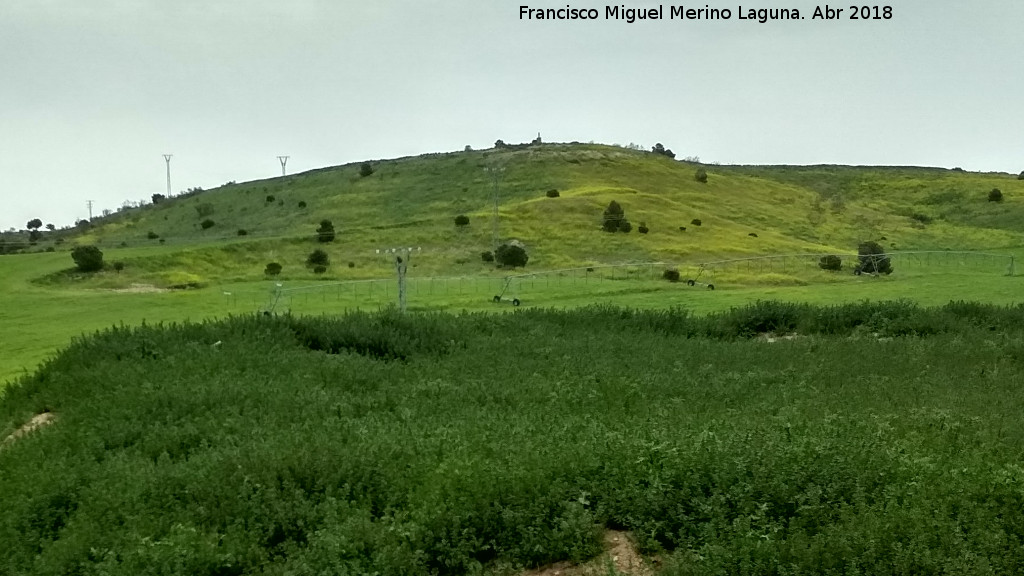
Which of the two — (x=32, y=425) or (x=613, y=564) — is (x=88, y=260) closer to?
(x=32, y=425)

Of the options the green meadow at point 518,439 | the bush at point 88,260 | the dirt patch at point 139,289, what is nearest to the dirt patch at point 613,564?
the green meadow at point 518,439

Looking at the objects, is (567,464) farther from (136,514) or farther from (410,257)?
(410,257)

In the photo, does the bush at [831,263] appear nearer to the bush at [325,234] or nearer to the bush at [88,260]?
the bush at [325,234]

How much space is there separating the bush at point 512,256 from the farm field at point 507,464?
2986cm

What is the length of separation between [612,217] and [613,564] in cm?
5138

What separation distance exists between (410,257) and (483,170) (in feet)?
114

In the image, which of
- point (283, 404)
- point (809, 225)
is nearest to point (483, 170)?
point (809, 225)

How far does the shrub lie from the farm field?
40.0 m

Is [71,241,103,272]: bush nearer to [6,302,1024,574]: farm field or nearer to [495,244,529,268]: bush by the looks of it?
[495,244,529,268]: bush

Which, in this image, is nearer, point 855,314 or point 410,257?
point 855,314

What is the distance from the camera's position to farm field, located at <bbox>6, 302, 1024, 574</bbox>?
23.3 ft

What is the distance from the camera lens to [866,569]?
6262 millimetres

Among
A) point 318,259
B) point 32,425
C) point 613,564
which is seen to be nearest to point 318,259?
point 318,259

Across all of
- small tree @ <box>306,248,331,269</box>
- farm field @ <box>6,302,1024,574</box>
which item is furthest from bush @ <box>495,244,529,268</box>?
farm field @ <box>6,302,1024,574</box>
